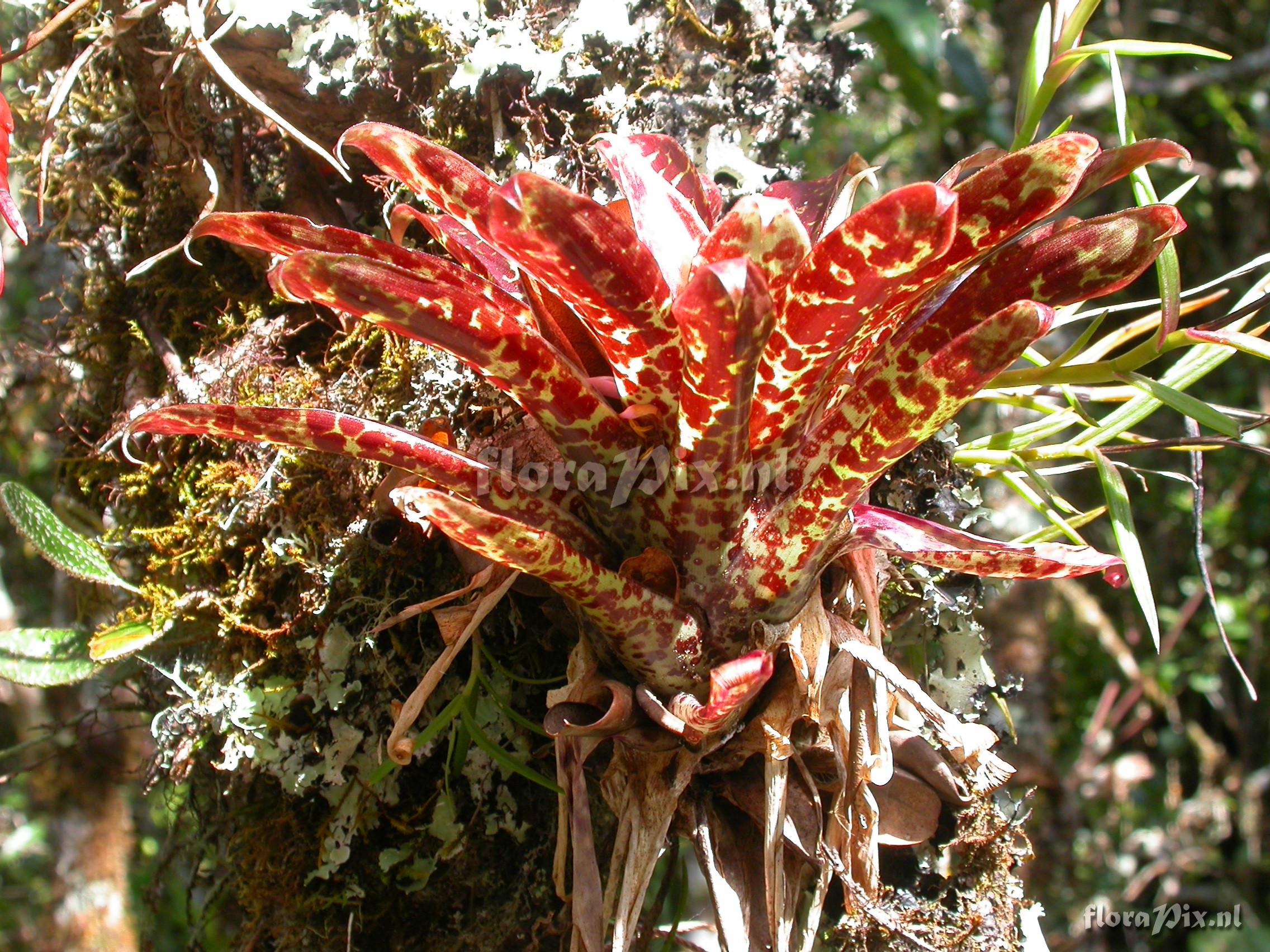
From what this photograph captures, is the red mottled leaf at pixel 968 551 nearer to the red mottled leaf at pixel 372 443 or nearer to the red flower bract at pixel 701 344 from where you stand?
the red flower bract at pixel 701 344

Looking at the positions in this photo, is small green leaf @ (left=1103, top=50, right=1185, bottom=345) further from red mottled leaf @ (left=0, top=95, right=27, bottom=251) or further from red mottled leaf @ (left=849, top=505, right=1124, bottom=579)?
red mottled leaf @ (left=0, top=95, right=27, bottom=251)

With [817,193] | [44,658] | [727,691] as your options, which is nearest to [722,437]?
[727,691]

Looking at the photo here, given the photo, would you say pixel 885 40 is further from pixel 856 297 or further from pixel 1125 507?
pixel 856 297

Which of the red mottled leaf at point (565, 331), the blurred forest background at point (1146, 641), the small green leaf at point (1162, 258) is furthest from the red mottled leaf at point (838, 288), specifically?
the blurred forest background at point (1146, 641)

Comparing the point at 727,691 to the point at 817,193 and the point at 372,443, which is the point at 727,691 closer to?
the point at 372,443

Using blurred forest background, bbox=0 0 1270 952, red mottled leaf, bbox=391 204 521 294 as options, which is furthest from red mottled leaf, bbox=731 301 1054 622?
blurred forest background, bbox=0 0 1270 952
